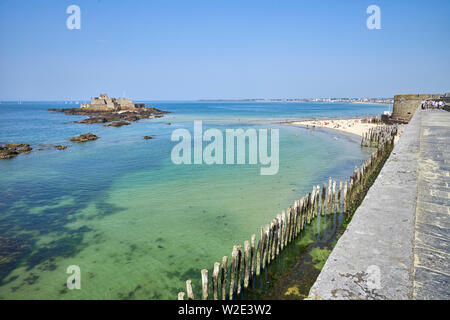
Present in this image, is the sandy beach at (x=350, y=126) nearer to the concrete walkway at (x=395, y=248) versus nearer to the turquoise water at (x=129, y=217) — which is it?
the turquoise water at (x=129, y=217)

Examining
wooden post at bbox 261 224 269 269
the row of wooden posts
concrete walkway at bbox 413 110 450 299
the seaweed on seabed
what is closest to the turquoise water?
the seaweed on seabed

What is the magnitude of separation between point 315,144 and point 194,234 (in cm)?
2292

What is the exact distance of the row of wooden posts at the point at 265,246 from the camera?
5.61 m

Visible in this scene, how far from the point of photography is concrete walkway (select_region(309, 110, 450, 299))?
283 centimetres

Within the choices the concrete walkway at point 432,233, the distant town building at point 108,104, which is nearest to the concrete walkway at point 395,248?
the concrete walkway at point 432,233

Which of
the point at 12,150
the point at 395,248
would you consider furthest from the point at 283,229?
the point at 12,150

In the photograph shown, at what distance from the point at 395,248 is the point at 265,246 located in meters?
4.03

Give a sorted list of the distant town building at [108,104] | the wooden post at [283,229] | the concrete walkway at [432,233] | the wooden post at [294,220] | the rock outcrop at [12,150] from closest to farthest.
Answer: the concrete walkway at [432,233], the wooden post at [283,229], the wooden post at [294,220], the rock outcrop at [12,150], the distant town building at [108,104]

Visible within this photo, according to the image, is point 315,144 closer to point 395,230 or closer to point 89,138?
point 395,230

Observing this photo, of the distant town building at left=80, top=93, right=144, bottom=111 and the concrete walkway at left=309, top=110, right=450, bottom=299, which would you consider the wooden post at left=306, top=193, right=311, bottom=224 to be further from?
the distant town building at left=80, top=93, right=144, bottom=111

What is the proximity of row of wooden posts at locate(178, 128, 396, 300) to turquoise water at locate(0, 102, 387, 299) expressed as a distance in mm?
1360

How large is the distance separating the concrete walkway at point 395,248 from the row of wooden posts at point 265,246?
2606mm

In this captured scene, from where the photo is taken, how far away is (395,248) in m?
3.51

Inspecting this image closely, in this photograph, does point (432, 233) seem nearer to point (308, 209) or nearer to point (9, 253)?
point (308, 209)
